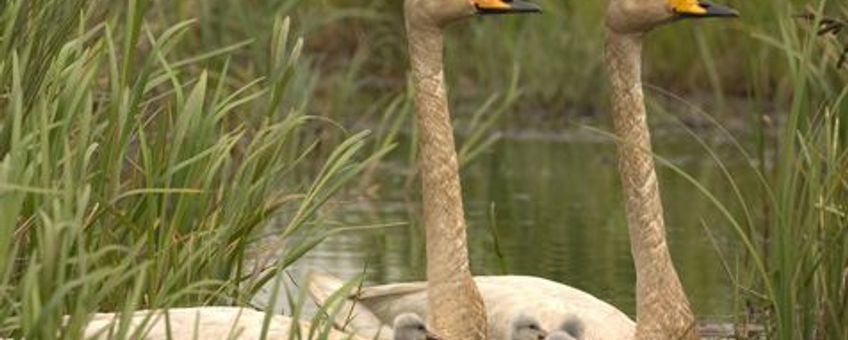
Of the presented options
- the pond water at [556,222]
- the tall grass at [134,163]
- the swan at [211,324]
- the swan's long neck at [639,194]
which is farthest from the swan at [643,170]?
the swan at [211,324]

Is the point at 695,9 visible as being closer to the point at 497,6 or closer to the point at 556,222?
the point at 497,6

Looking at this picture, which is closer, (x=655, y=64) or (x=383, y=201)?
(x=383, y=201)

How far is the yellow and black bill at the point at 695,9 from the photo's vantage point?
793 cm

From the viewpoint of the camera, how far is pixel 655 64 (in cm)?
1697

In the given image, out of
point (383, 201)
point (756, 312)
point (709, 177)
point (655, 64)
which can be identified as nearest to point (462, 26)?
point (655, 64)

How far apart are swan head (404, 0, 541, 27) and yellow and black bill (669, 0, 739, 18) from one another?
451 mm

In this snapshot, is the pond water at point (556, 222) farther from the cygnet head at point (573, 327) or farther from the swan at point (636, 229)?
the cygnet head at point (573, 327)

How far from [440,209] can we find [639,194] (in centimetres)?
60

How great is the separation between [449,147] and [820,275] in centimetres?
143

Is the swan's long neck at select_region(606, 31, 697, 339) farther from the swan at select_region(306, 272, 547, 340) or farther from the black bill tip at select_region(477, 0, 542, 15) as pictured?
the swan at select_region(306, 272, 547, 340)

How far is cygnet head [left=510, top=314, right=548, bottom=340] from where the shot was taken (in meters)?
7.91

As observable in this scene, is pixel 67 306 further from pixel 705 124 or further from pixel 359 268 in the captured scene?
pixel 705 124

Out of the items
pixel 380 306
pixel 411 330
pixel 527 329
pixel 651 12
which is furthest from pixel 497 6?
pixel 411 330

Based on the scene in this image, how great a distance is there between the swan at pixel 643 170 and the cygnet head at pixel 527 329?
288mm
